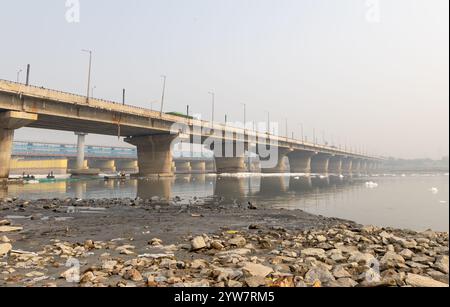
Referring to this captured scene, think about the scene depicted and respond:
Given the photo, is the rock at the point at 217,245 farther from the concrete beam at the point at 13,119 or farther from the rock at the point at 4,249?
the concrete beam at the point at 13,119

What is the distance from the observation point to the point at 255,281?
5344 mm

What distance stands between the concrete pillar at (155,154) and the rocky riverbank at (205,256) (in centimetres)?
4529

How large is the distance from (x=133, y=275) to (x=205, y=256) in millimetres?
2282

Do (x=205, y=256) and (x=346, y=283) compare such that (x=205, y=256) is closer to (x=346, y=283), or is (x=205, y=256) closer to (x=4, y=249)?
(x=346, y=283)

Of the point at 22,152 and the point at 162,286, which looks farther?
the point at 22,152

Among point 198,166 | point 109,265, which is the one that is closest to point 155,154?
point 109,265

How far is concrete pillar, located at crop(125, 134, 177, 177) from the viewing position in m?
58.4

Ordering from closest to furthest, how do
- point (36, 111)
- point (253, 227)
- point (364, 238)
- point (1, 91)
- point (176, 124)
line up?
point (364, 238), point (253, 227), point (1, 91), point (36, 111), point (176, 124)

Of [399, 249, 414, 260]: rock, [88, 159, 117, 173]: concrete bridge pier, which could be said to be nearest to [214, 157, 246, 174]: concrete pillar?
[88, 159, 117, 173]: concrete bridge pier

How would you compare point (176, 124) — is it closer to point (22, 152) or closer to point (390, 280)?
point (390, 280)

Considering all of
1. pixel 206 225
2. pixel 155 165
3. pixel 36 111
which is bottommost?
pixel 206 225

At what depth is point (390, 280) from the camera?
529 centimetres
